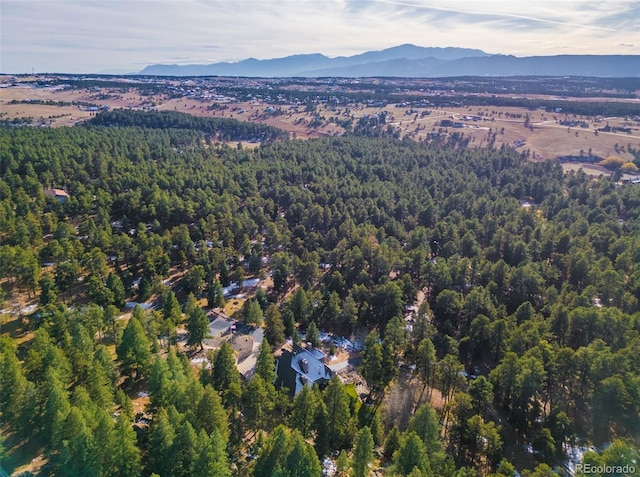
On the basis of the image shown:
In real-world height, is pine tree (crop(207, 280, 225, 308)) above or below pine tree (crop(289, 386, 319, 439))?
below

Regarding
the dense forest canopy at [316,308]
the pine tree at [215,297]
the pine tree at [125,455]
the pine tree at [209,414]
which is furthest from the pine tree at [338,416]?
the pine tree at [215,297]

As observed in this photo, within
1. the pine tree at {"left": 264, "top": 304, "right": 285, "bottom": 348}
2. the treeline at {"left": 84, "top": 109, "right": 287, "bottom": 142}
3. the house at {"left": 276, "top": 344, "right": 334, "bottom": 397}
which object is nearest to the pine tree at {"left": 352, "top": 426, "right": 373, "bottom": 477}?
the house at {"left": 276, "top": 344, "right": 334, "bottom": 397}

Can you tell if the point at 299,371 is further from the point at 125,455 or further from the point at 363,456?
the point at 125,455

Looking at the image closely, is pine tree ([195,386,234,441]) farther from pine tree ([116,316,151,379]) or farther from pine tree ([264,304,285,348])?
pine tree ([264,304,285,348])

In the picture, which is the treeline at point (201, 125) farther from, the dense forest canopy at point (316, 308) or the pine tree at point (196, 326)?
the pine tree at point (196, 326)

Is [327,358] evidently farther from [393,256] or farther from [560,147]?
[560,147]

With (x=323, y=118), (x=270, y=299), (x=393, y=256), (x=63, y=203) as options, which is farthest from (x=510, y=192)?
(x=323, y=118)
